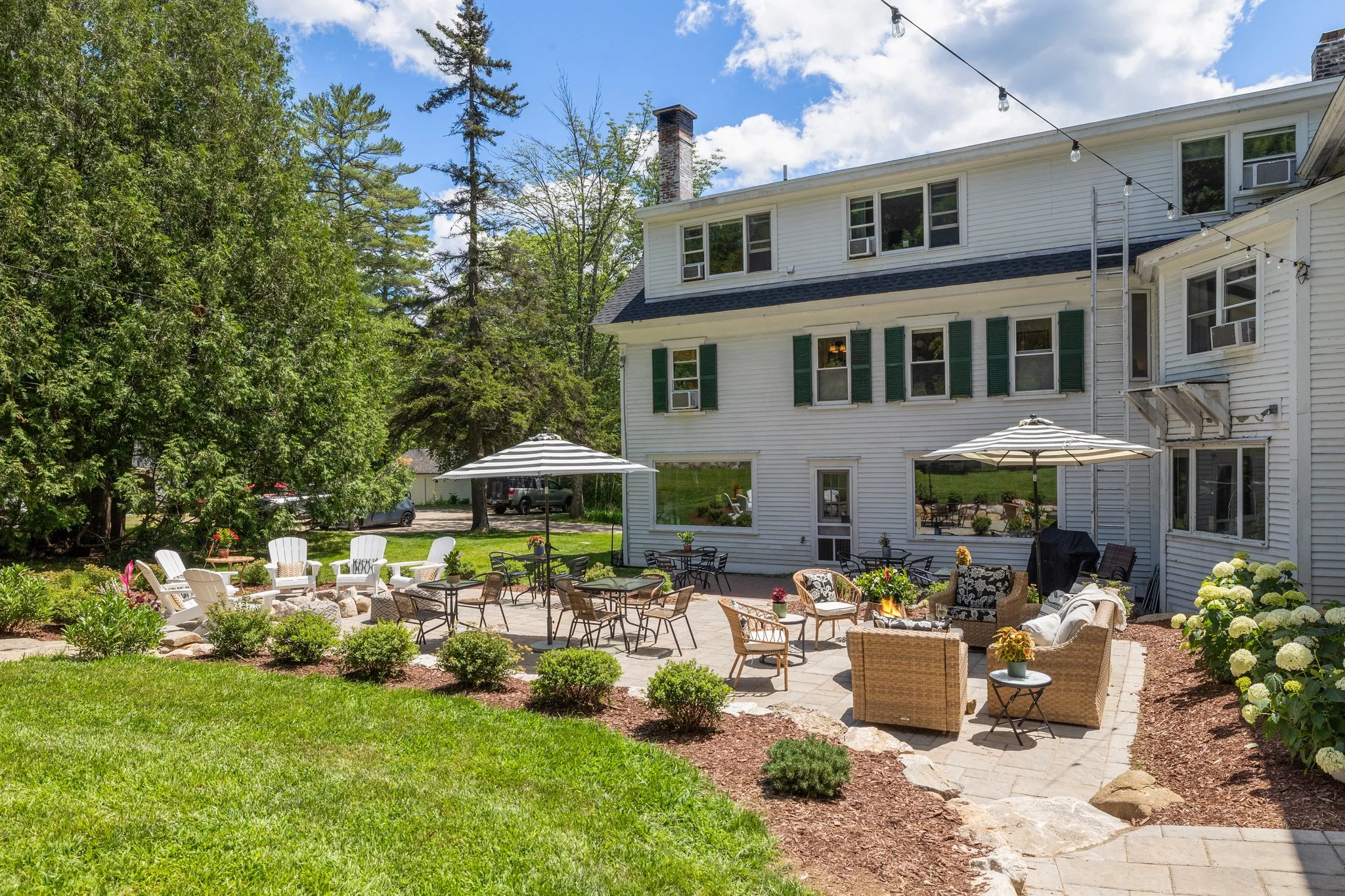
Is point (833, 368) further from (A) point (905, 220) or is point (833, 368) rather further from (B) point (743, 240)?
(B) point (743, 240)

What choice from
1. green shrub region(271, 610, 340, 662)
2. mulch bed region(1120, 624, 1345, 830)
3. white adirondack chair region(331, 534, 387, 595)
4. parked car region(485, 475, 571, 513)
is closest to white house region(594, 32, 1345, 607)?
mulch bed region(1120, 624, 1345, 830)

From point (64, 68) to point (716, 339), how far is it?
1450 cm

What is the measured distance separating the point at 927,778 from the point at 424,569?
1032cm

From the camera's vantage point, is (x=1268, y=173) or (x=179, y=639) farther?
(x=1268, y=173)

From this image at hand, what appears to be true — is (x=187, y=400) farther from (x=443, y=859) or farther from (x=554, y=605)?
(x=443, y=859)

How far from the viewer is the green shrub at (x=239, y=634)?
9.21 meters

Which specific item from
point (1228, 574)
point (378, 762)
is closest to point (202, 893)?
point (378, 762)

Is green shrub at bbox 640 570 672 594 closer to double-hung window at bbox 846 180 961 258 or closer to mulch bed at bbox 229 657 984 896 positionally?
mulch bed at bbox 229 657 984 896

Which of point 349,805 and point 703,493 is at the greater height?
point 703,493

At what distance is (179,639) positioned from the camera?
10297mm

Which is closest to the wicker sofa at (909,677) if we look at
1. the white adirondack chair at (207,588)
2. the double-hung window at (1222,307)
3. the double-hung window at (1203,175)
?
the double-hung window at (1222,307)

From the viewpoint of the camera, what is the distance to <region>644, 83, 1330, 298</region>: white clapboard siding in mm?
13742

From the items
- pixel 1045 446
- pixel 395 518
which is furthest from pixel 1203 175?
pixel 395 518

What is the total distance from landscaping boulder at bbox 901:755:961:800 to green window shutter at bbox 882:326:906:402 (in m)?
10.5
